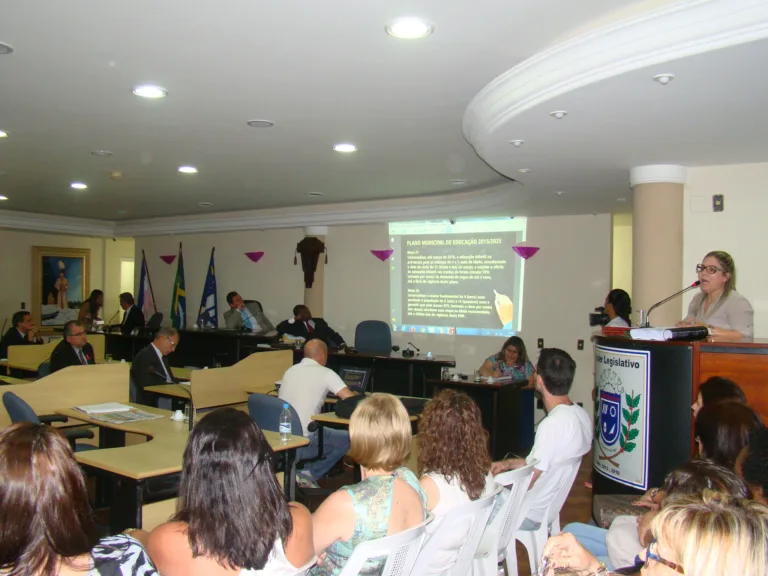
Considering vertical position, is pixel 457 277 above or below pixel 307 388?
above

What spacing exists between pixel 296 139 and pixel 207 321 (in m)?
6.81

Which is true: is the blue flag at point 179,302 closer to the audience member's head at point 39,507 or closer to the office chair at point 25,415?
the office chair at point 25,415

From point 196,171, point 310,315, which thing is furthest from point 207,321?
point 196,171

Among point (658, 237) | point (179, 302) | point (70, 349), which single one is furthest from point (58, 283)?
point (658, 237)

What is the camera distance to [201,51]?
3.59m

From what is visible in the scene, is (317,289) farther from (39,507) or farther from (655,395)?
(39,507)

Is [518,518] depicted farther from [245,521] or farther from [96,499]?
[96,499]

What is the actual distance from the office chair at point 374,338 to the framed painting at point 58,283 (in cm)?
632

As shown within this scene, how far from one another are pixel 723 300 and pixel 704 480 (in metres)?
2.46

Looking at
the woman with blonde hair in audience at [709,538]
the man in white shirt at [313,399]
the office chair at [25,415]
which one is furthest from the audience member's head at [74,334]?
the woman with blonde hair in audience at [709,538]

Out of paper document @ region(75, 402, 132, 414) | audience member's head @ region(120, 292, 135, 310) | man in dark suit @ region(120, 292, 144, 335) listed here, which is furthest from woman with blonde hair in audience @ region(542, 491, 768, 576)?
audience member's head @ region(120, 292, 135, 310)

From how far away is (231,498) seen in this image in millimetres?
1893

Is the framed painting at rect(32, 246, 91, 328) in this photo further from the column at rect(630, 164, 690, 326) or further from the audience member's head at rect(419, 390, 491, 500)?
the audience member's head at rect(419, 390, 491, 500)

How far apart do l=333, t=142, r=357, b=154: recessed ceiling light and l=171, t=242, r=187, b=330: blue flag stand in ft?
23.6
